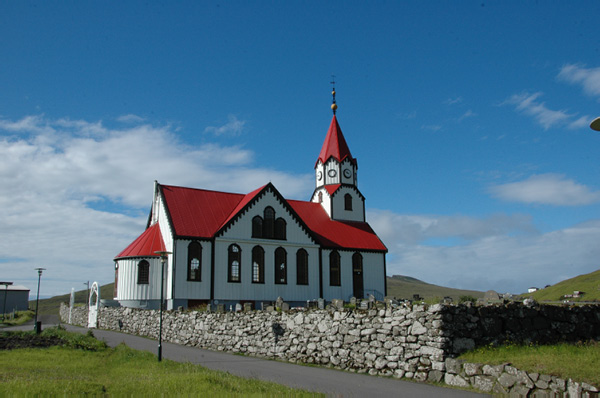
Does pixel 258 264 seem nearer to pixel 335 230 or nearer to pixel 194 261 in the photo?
pixel 194 261

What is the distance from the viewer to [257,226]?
40.9m

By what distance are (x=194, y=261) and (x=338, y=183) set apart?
17.5 metres

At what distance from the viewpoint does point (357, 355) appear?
17375 mm

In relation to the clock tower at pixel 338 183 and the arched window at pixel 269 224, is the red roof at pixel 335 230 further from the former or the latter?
the arched window at pixel 269 224

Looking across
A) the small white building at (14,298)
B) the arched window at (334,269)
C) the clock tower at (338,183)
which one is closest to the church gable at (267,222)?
the arched window at (334,269)

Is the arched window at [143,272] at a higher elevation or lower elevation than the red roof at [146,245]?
lower

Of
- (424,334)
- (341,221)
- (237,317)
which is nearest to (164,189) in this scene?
(341,221)

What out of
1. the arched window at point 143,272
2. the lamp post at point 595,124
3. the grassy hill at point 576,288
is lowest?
the grassy hill at point 576,288

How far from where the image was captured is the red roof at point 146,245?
3778cm

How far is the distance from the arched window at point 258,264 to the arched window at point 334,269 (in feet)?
21.2

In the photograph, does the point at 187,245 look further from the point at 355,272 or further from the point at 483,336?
the point at 483,336

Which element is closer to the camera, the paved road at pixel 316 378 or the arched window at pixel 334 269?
the paved road at pixel 316 378

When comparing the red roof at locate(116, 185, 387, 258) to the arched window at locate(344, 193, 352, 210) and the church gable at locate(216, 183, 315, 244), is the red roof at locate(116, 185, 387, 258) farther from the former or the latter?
the arched window at locate(344, 193, 352, 210)

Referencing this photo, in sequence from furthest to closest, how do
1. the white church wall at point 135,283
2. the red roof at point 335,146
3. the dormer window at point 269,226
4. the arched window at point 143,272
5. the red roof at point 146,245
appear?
the red roof at point 335,146
the dormer window at point 269,226
the red roof at point 146,245
the arched window at point 143,272
the white church wall at point 135,283
